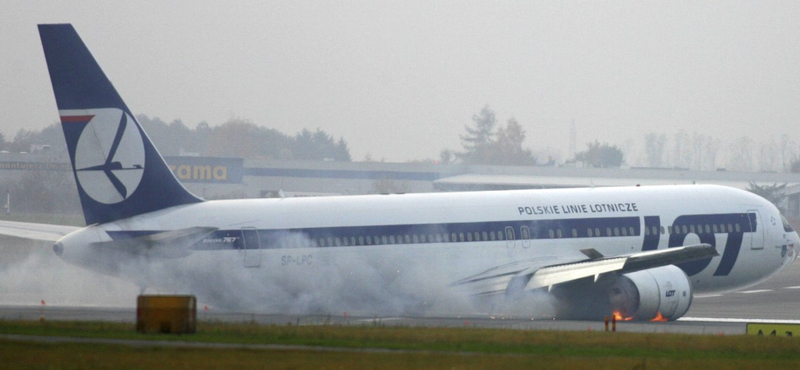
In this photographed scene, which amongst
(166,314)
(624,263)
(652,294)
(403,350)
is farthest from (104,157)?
(652,294)

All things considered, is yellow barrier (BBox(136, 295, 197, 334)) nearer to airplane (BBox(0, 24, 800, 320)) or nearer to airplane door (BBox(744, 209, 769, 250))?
airplane (BBox(0, 24, 800, 320))

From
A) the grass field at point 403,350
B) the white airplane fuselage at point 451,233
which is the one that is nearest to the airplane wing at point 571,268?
the white airplane fuselage at point 451,233

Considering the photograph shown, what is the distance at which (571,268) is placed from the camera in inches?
1428

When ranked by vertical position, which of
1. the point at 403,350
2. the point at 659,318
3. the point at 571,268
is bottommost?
the point at 659,318

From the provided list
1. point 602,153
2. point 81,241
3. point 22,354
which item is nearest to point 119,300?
point 81,241

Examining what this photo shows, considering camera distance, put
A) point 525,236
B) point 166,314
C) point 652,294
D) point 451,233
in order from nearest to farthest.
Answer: point 166,314
point 652,294
point 451,233
point 525,236

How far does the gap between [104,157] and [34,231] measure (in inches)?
293

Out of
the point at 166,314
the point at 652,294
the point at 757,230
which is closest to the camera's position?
the point at 166,314

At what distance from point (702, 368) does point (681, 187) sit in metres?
20.5

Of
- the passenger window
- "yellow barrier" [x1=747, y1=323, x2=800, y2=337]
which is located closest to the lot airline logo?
the passenger window

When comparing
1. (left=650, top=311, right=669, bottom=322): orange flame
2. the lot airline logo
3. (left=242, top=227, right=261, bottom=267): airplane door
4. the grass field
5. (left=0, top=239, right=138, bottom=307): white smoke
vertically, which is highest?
the lot airline logo

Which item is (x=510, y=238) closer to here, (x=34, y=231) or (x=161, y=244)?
(x=161, y=244)

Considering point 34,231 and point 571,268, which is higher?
point 34,231

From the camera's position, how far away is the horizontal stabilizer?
34.1m
